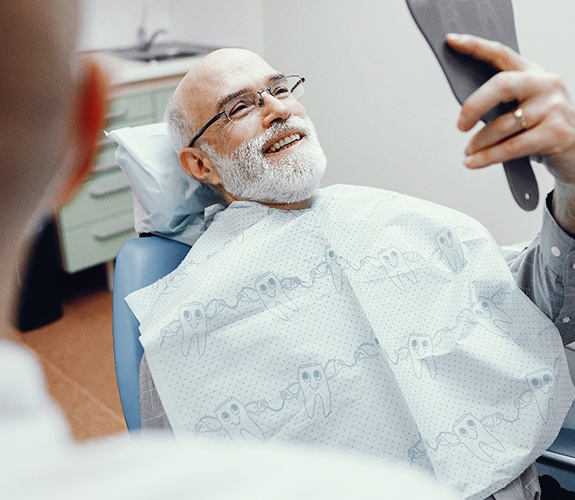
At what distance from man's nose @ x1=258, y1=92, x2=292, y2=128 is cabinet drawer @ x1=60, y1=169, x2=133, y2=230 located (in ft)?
4.44

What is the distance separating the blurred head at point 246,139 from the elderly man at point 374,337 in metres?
0.04

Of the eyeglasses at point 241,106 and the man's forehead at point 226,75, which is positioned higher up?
the man's forehead at point 226,75

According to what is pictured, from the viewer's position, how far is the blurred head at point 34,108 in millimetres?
264

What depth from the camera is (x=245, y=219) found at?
157 centimetres

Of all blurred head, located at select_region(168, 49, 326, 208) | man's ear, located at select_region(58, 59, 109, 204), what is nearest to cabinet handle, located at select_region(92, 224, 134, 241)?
blurred head, located at select_region(168, 49, 326, 208)

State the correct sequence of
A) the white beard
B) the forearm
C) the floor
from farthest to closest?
1. the floor
2. the white beard
3. the forearm

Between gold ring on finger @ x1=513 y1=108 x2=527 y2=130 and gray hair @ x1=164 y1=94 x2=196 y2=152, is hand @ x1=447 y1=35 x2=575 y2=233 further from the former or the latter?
gray hair @ x1=164 y1=94 x2=196 y2=152

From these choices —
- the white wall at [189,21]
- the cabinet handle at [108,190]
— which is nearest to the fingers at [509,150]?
the cabinet handle at [108,190]

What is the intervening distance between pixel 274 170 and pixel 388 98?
1.26 metres

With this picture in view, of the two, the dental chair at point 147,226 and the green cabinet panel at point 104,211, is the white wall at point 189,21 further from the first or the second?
the dental chair at point 147,226

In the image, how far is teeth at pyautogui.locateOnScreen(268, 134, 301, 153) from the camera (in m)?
1.62

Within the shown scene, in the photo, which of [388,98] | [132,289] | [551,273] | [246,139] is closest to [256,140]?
[246,139]

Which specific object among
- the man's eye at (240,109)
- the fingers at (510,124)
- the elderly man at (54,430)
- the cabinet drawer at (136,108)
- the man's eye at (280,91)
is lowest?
the cabinet drawer at (136,108)

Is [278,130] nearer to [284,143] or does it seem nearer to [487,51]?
[284,143]
